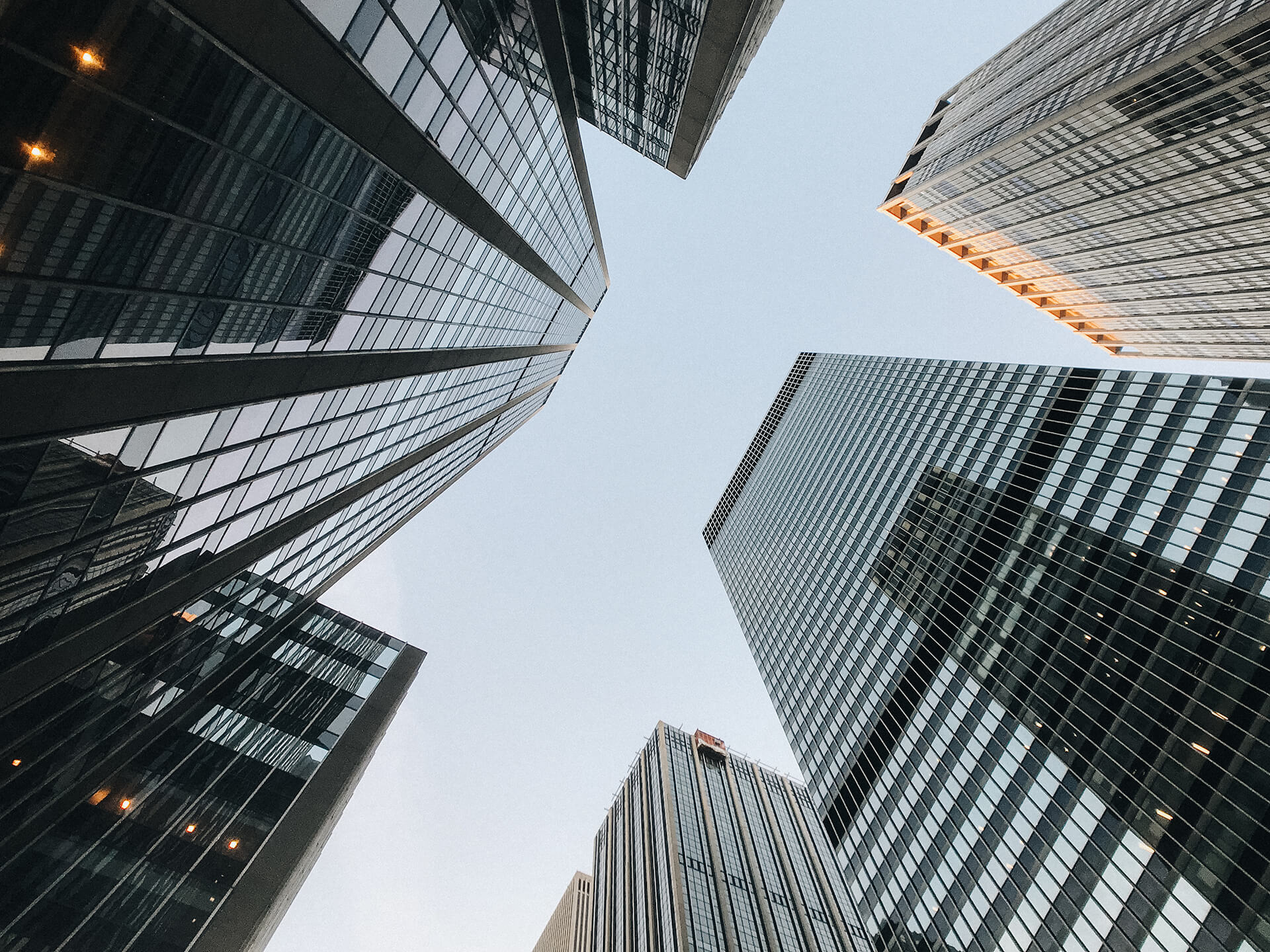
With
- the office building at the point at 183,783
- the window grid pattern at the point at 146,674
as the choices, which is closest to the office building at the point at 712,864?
the office building at the point at 183,783

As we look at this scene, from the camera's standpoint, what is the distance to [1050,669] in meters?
54.4

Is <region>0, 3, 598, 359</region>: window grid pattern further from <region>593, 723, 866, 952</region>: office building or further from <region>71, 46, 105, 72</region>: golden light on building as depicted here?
<region>593, 723, 866, 952</region>: office building

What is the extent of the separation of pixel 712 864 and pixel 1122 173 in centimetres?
11211

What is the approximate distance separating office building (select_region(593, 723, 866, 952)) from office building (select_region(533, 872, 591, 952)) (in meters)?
6.58

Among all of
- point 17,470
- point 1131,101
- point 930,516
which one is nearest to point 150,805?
point 17,470

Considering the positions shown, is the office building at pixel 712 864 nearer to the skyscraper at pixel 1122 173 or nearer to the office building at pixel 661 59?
the office building at pixel 661 59

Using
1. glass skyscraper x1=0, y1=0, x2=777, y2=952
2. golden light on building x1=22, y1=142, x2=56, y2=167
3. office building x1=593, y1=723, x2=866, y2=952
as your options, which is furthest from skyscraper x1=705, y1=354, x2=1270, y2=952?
golden light on building x1=22, y1=142, x2=56, y2=167

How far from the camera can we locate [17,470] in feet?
39.8

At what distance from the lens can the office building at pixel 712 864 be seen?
309 ft

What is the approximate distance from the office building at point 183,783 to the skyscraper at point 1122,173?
84.9m

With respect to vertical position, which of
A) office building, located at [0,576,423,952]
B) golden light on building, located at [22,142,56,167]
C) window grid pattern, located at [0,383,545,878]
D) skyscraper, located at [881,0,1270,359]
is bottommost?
office building, located at [0,576,423,952]

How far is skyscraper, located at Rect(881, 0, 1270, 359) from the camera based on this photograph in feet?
203

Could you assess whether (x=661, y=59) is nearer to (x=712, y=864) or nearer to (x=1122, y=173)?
(x=1122, y=173)

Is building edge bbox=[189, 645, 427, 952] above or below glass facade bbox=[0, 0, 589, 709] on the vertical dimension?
below
